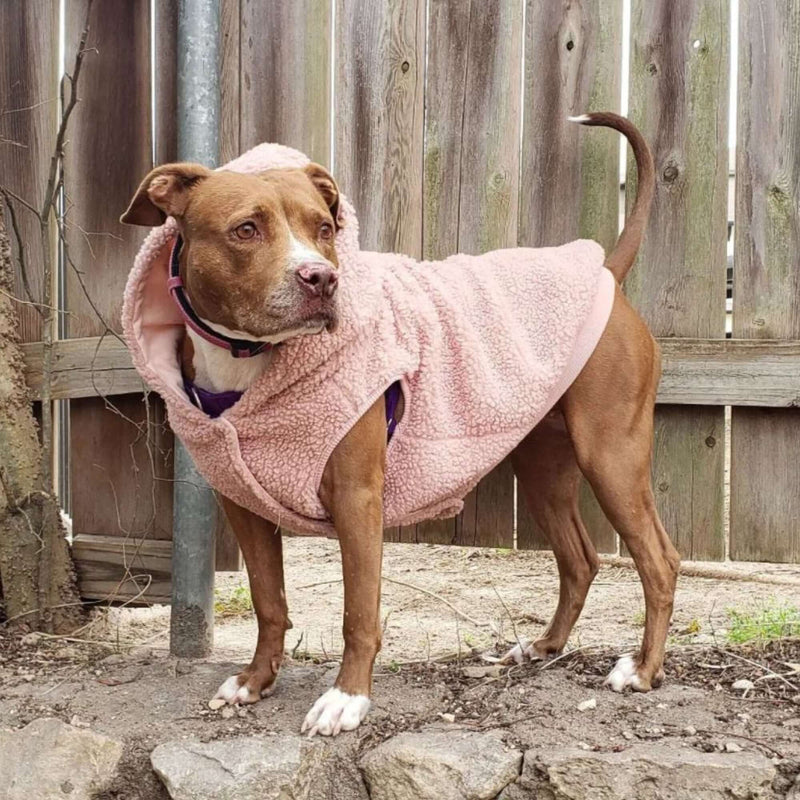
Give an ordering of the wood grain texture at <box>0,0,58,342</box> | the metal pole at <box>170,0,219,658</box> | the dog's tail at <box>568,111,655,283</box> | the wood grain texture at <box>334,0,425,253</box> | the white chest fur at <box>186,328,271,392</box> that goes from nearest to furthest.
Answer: the white chest fur at <box>186,328,271,392</box>, the dog's tail at <box>568,111,655,283</box>, the metal pole at <box>170,0,219,658</box>, the wood grain texture at <box>334,0,425,253</box>, the wood grain texture at <box>0,0,58,342</box>

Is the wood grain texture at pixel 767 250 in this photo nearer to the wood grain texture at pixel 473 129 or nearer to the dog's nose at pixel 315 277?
the wood grain texture at pixel 473 129

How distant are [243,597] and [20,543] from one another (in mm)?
1239

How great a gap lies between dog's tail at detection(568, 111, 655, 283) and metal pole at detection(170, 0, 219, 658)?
122 centimetres

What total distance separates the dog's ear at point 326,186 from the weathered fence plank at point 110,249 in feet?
4.07

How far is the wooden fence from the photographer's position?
3680mm

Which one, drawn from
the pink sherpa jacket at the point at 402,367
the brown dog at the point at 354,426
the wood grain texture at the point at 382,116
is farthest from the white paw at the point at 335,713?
the wood grain texture at the point at 382,116

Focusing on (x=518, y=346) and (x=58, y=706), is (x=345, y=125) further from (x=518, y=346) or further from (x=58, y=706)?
(x=58, y=706)

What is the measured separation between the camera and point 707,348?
367 cm

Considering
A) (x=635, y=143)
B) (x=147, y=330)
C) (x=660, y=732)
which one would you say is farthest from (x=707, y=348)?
(x=147, y=330)

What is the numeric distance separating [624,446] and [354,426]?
2.88ft

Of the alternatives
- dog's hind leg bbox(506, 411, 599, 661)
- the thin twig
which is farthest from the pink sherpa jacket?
the thin twig

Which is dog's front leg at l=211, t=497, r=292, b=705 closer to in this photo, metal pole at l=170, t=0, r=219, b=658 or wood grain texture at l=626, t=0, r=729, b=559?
metal pole at l=170, t=0, r=219, b=658

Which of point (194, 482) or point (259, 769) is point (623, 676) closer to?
point (259, 769)

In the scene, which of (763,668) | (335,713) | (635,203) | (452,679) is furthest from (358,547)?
(635,203)
